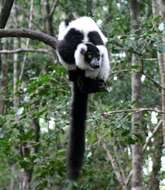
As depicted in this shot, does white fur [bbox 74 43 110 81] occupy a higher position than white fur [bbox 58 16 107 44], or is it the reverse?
white fur [bbox 58 16 107 44]

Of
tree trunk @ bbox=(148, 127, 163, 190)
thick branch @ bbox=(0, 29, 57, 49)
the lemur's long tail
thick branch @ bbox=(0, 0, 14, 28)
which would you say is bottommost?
tree trunk @ bbox=(148, 127, 163, 190)

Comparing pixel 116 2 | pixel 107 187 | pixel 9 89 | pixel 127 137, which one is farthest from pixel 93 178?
pixel 116 2

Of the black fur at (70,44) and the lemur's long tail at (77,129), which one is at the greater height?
the black fur at (70,44)

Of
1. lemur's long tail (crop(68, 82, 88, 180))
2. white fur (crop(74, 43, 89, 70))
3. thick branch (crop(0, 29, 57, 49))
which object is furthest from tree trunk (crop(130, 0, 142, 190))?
thick branch (crop(0, 29, 57, 49))

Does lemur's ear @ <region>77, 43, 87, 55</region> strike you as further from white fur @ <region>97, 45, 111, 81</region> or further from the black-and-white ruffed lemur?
white fur @ <region>97, 45, 111, 81</region>

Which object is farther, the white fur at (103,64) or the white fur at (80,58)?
the white fur at (103,64)

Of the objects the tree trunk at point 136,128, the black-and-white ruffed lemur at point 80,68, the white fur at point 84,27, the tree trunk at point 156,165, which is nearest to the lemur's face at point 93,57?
the black-and-white ruffed lemur at point 80,68

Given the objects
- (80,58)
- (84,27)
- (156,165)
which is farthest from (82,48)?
(156,165)

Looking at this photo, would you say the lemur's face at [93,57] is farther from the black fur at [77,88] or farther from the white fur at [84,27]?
the white fur at [84,27]

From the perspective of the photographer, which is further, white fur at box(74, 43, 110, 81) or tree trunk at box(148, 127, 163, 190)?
tree trunk at box(148, 127, 163, 190)

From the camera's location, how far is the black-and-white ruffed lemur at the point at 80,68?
306 cm

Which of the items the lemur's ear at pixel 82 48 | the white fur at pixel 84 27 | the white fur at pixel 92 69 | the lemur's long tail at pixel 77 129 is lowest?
the lemur's long tail at pixel 77 129

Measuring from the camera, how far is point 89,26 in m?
3.39

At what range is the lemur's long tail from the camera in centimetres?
305
